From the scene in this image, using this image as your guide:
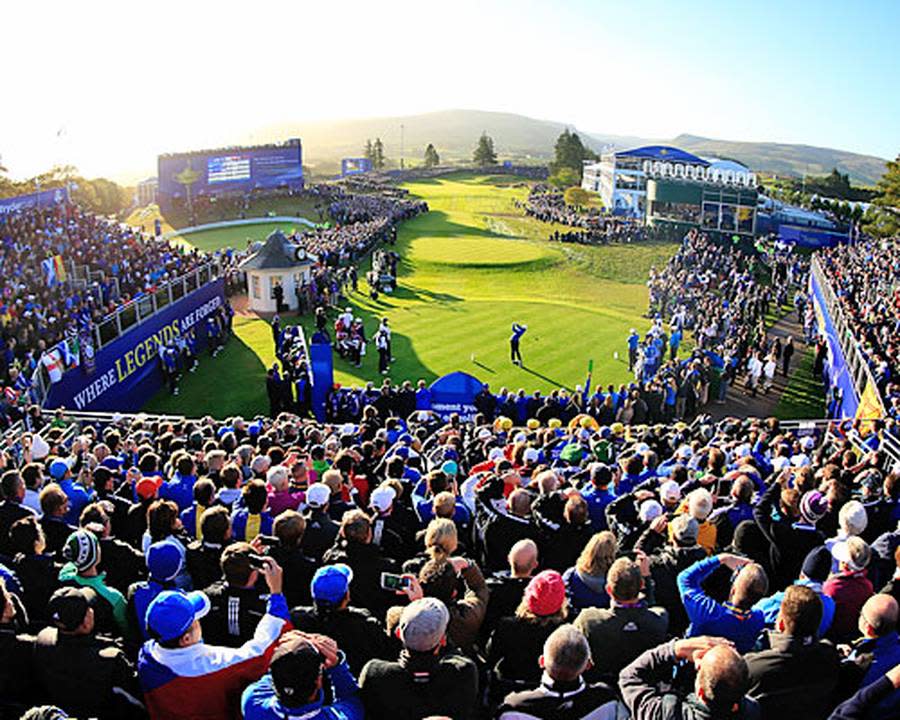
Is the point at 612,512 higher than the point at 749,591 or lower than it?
lower

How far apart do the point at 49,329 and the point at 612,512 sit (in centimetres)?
1854

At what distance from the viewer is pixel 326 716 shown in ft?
11.2

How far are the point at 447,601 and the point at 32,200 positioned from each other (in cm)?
3171

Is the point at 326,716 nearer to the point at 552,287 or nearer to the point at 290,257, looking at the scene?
the point at 290,257

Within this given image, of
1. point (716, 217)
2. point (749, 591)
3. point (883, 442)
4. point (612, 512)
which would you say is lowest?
point (883, 442)

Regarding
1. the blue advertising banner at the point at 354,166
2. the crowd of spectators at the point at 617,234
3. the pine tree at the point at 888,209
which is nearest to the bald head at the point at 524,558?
the crowd of spectators at the point at 617,234

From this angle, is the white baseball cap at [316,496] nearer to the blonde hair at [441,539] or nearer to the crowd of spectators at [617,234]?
the blonde hair at [441,539]

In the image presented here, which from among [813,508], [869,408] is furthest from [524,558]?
[869,408]

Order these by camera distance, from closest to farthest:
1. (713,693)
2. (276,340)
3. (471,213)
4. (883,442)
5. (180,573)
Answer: (713,693) → (180,573) → (883,442) → (276,340) → (471,213)

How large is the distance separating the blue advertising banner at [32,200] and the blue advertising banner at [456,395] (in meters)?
21.0

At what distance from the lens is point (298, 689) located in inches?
131

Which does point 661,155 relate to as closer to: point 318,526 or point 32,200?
point 32,200

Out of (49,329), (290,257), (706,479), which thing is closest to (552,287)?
(290,257)

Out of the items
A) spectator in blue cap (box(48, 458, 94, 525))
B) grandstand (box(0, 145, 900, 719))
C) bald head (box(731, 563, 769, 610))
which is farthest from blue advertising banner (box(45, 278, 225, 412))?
bald head (box(731, 563, 769, 610))
